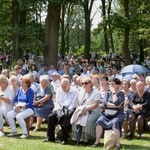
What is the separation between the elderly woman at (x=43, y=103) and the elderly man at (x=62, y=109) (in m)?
1.17

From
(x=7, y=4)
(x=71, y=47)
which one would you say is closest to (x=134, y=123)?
(x=7, y=4)

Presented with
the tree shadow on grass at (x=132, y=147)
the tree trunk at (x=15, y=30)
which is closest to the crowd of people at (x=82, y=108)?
the tree shadow on grass at (x=132, y=147)

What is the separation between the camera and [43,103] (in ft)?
29.7

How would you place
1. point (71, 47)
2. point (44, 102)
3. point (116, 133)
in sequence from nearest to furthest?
point (116, 133) < point (44, 102) < point (71, 47)

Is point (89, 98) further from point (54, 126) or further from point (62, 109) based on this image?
point (54, 126)

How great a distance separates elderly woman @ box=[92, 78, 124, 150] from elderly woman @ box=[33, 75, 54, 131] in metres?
1.87

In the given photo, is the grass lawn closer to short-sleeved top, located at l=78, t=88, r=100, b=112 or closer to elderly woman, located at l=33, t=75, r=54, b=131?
elderly woman, located at l=33, t=75, r=54, b=131

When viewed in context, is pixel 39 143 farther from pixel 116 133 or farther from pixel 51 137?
pixel 116 133

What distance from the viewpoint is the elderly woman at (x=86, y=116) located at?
24.6 ft

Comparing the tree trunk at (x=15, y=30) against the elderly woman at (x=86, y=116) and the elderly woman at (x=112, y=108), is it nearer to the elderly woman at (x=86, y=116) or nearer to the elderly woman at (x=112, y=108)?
the elderly woman at (x=86, y=116)

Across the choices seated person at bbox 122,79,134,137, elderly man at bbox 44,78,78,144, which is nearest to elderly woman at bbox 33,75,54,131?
elderly man at bbox 44,78,78,144

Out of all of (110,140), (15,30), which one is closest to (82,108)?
(110,140)

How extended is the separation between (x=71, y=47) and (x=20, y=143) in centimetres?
6725

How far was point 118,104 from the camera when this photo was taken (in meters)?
7.48
